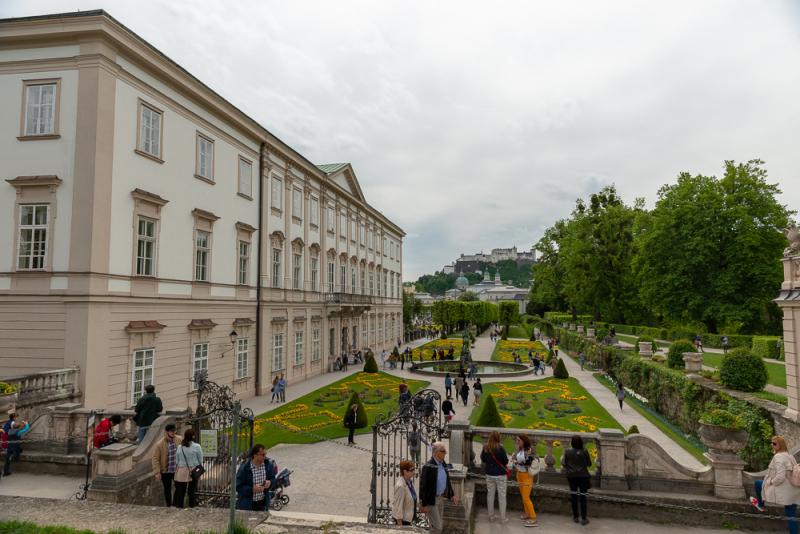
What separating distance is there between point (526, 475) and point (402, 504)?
3.02 meters

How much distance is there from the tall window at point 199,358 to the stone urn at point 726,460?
18.2 metres

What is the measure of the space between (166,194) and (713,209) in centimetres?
3673

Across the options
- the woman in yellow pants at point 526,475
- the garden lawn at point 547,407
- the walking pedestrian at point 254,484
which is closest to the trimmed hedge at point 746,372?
the garden lawn at point 547,407

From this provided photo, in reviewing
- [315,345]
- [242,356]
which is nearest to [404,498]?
[242,356]

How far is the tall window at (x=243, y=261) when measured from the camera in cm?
2328

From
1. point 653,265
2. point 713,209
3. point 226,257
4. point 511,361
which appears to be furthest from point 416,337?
point 226,257

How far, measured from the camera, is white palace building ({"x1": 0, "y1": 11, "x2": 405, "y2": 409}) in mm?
14234

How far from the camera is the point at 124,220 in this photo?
1565 centimetres

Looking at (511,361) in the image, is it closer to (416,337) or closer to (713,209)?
(713,209)

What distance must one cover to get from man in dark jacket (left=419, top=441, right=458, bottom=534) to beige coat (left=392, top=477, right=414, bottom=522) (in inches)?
8.2

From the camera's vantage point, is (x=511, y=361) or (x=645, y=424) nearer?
(x=645, y=424)

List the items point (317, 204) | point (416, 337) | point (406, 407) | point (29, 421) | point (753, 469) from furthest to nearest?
point (416, 337), point (317, 204), point (753, 469), point (29, 421), point (406, 407)

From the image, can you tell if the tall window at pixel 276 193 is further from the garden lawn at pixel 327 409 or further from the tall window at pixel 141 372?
the tall window at pixel 141 372

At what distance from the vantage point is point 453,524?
742 cm
